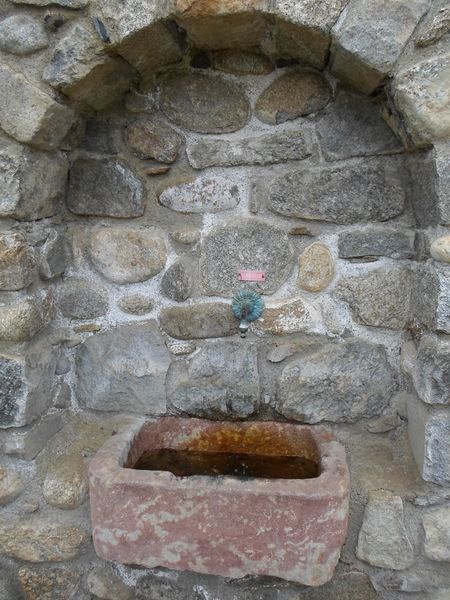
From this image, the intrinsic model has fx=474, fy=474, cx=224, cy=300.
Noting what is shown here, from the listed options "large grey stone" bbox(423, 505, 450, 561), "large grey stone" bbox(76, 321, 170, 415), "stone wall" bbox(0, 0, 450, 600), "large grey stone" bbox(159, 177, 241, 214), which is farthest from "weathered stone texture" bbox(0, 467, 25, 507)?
"large grey stone" bbox(423, 505, 450, 561)

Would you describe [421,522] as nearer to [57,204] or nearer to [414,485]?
[414,485]

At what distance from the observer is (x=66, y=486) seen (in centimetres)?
145

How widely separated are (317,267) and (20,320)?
3.06 ft

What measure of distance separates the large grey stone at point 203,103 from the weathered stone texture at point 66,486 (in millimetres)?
1168

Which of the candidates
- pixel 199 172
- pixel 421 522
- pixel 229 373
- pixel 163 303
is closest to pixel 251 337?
pixel 229 373

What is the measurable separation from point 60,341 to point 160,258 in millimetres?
454

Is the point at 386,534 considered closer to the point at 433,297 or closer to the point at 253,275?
the point at 433,297

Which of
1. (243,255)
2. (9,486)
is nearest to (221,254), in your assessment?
(243,255)

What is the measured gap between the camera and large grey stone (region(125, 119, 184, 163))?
61.9 inches

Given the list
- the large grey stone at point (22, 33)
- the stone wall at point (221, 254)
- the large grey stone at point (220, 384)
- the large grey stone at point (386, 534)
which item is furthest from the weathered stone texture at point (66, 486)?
the large grey stone at point (22, 33)

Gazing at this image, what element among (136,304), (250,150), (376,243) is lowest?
(136,304)

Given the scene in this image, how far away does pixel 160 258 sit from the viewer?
163 centimetres

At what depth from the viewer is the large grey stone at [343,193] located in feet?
4.88

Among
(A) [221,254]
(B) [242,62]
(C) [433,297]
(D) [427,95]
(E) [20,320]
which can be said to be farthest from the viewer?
(A) [221,254]
